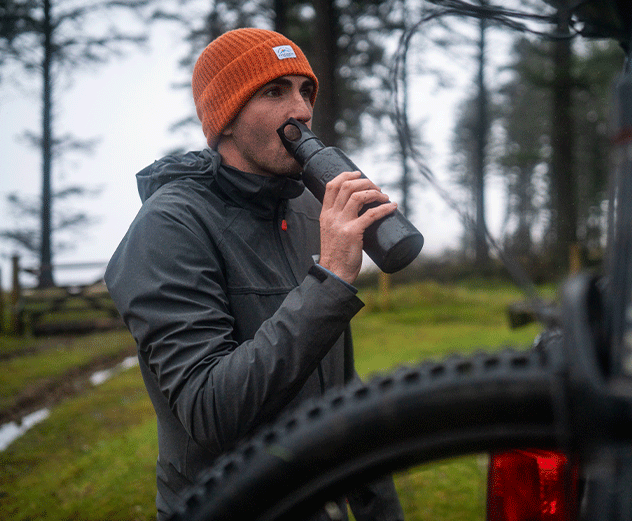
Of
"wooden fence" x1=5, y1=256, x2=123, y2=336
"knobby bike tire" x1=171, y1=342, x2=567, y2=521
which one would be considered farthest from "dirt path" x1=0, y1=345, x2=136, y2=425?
"knobby bike tire" x1=171, y1=342, x2=567, y2=521

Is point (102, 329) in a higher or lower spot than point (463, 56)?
lower

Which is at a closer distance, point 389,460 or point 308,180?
point 389,460

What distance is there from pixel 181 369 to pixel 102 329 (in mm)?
9820

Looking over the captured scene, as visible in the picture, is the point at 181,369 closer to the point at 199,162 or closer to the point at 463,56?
the point at 199,162

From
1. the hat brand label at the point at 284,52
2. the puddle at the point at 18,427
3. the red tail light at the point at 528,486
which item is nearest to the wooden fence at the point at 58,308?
the puddle at the point at 18,427

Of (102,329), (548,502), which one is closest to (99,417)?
(548,502)

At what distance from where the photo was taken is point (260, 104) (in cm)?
176

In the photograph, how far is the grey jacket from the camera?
122 cm

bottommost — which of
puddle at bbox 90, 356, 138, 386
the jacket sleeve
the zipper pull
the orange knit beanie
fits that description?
puddle at bbox 90, 356, 138, 386

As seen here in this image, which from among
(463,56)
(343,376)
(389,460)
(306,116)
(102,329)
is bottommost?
(102,329)

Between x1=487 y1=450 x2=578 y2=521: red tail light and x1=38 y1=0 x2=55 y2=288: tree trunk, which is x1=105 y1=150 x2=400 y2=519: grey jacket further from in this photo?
x1=38 y1=0 x2=55 y2=288: tree trunk

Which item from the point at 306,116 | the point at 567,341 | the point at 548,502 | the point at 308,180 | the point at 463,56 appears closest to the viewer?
the point at 567,341

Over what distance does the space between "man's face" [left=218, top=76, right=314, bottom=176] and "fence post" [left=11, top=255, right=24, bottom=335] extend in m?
9.80

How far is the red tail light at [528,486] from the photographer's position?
1.11 meters
